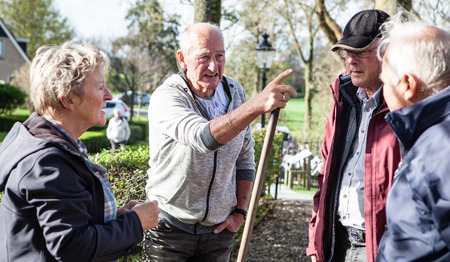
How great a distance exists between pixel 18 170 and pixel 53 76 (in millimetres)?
398

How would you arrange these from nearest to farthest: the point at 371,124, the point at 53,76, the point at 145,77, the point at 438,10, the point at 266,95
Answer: the point at 53,76, the point at 266,95, the point at 371,124, the point at 438,10, the point at 145,77

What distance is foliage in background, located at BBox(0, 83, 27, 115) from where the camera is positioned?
Answer: 25.6 meters

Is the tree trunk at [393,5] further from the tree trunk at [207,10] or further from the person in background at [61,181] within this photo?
the person in background at [61,181]

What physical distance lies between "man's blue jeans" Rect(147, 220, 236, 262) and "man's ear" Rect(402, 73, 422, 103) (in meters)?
1.51

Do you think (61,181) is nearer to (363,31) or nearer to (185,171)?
(185,171)

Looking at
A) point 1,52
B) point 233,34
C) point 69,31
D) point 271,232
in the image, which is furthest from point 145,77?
point 271,232

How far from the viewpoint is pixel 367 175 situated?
2357 millimetres

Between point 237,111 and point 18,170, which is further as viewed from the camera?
point 237,111

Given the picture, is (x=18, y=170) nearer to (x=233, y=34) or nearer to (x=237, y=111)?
(x=237, y=111)

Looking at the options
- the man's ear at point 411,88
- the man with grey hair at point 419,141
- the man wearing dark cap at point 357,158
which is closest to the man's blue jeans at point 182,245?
the man wearing dark cap at point 357,158

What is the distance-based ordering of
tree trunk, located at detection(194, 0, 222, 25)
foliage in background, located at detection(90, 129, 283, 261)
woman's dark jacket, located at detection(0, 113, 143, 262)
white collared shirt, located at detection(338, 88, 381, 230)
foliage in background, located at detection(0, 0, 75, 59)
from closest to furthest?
1. woman's dark jacket, located at detection(0, 113, 143, 262)
2. white collared shirt, located at detection(338, 88, 381, 230)
3. foliage in background, located at detection(90, 129, 283, 261)
4. tree trunk, located at detection(194, 0, 222, 25)
5. foliage in background, located at detection(0, 0, 75, 59)

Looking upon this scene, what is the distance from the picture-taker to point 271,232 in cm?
780

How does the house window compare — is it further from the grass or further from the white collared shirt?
the white collared shirt

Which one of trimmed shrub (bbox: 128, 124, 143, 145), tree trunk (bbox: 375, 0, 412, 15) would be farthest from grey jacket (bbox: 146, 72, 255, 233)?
trimmed shrub (bbox: 128, 124, 143, 145)
